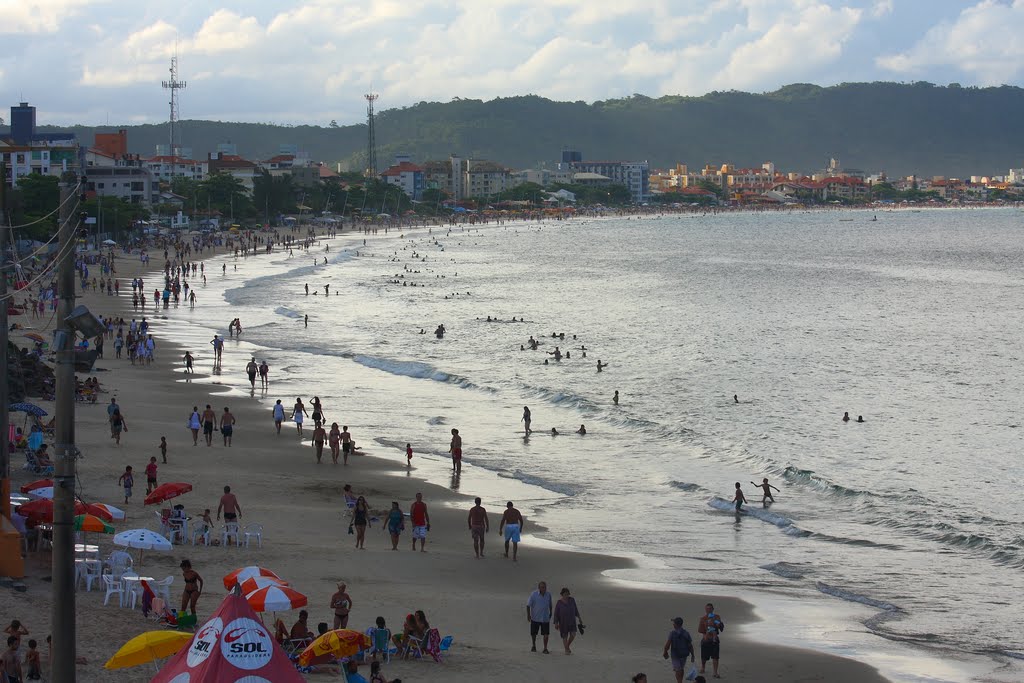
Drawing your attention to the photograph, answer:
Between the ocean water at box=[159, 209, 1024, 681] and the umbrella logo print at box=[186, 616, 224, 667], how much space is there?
26.2 feet

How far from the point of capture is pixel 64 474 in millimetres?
7633

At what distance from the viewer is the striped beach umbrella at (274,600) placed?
1231 cm

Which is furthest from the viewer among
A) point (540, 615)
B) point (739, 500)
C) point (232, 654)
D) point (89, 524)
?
point (739, 500)

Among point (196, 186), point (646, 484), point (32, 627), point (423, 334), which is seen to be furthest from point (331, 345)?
point (196, 186)

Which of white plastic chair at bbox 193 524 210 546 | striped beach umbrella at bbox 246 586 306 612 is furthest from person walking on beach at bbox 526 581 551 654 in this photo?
white plastic chair at bbox 193 524 210 546

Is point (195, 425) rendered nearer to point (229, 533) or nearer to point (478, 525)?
point (229, 533)

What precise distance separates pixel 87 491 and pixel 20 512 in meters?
3.98

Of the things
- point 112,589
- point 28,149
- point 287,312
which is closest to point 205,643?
point 112,589

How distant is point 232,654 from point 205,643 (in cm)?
25

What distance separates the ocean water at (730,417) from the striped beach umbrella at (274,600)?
5.94m

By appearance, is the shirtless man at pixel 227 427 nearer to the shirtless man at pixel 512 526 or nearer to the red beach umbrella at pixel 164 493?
the red beach umbrella at pixel 164 493

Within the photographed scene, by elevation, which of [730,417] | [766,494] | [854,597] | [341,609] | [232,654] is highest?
[232,654]

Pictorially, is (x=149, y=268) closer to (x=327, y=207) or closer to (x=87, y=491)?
(x=87, y=491)

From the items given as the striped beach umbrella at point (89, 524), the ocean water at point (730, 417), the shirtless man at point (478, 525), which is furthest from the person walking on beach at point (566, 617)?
the striped beach umbrella at point (89, 524)
